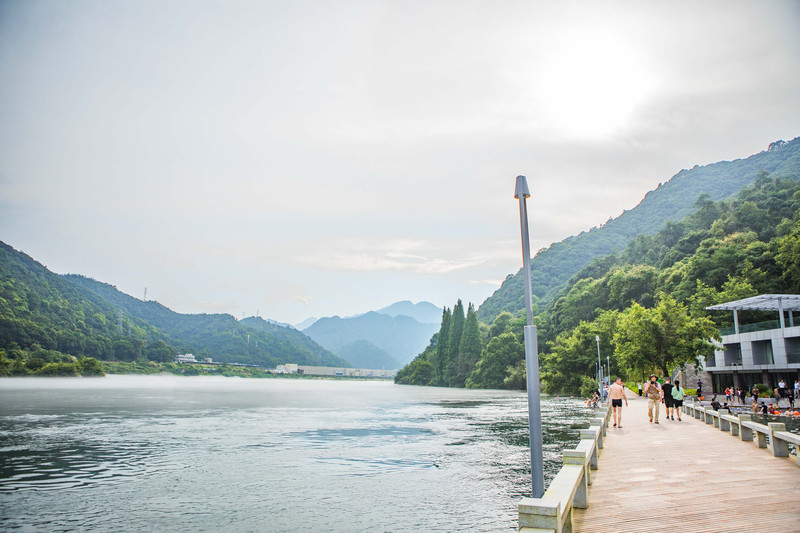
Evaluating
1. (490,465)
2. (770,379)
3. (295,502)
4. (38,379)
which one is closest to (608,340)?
(770,379)

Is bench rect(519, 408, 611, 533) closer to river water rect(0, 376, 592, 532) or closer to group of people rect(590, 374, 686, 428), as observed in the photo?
river water rect(0, 376, 592, 532)

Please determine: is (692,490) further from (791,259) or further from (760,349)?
(791,259)

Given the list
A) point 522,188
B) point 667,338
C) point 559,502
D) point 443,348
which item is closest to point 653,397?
point 522,188

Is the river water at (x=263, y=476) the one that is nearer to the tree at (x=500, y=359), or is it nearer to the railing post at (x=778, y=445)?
the railing post at (x=778, y=445)

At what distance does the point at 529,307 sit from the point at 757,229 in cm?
11932

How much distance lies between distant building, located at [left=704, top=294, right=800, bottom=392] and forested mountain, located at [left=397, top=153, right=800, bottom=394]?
11.3ft

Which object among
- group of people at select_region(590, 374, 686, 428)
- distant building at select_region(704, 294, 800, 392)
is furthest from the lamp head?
distant building at select_region(704, 294, 800, 392)

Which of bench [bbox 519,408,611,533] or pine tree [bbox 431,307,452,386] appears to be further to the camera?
pine tree [bbox 431,307,452,386]

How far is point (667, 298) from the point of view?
6125 cm

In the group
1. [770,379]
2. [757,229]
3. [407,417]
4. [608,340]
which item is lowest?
[407,417]

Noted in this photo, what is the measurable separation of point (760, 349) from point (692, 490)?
55.3 m

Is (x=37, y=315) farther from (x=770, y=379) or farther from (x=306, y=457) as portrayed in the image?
(x=770, y=379)

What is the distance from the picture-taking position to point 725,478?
37.1ft

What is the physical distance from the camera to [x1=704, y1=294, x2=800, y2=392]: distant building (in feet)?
162
